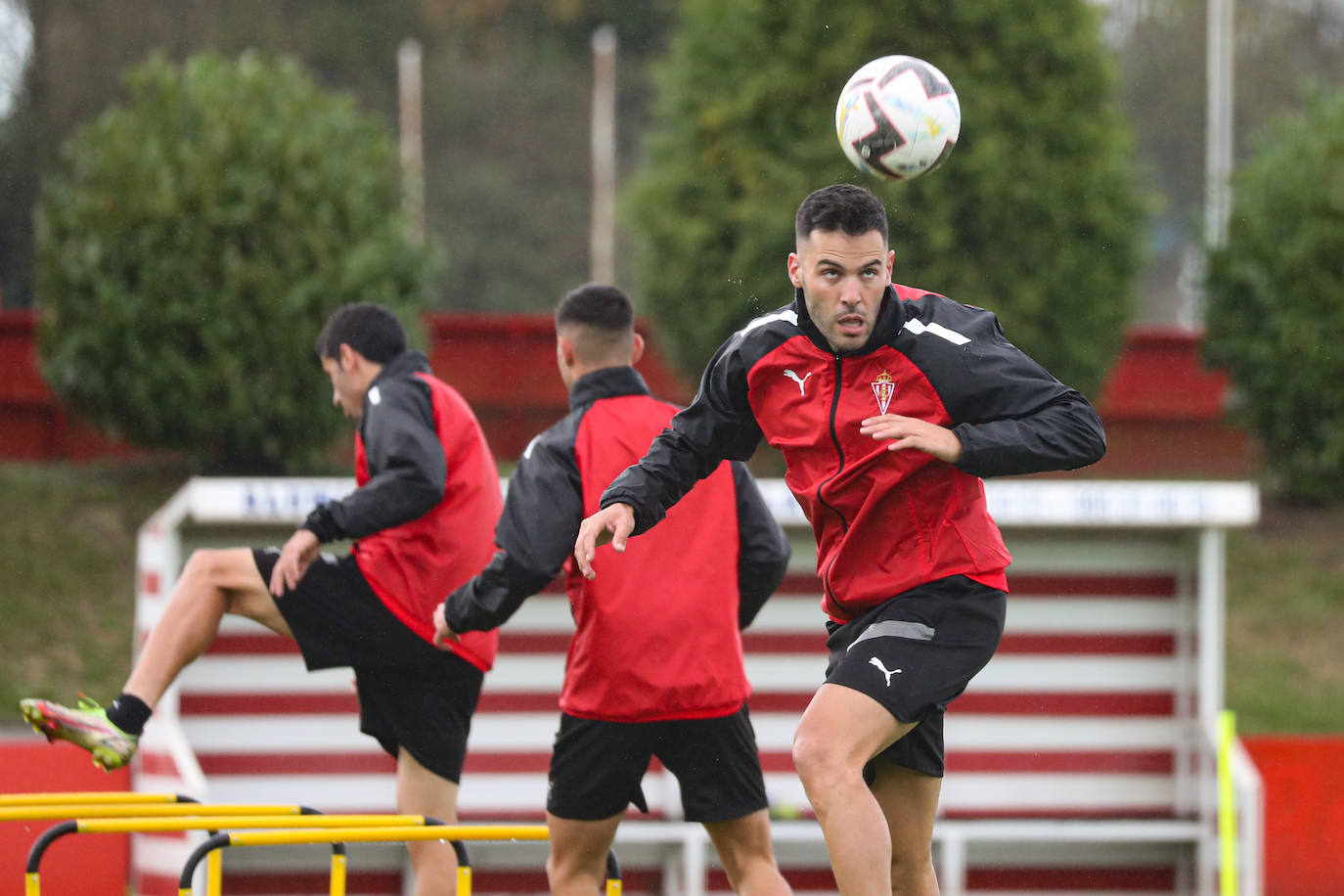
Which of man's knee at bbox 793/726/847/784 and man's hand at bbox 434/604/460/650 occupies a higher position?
man's hand at bbox 434/604/460/650

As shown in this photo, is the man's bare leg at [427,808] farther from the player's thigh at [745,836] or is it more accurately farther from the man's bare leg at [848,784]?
the man's bare leg at [848,784]

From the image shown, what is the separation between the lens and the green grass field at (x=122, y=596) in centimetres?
1366

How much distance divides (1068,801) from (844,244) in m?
5.80

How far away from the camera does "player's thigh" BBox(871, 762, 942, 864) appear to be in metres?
4.66

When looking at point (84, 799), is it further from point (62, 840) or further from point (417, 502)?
point (62, 840)

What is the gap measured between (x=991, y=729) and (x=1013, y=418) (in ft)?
17.4

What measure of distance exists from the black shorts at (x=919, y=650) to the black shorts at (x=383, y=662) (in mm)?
1923

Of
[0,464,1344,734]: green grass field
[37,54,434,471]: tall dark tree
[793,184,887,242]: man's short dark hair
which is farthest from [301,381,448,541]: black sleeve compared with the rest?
[37,54,434,471]: tall dark tree

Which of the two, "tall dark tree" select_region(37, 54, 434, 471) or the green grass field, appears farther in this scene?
"tall dark tree" select_region(37, 54, 434, 471)

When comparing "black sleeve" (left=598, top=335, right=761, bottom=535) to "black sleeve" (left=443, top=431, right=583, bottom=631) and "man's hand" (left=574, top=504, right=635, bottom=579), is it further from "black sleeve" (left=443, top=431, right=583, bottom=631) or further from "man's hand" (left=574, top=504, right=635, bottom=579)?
"black sleeve" (left=443, top=431, right=583, bottom=631)

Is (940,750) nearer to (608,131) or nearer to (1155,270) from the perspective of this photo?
(608,131)

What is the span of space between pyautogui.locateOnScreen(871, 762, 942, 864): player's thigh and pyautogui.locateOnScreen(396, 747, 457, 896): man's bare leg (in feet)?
6.25

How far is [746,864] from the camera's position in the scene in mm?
5484

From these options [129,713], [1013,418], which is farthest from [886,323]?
[129,713]
